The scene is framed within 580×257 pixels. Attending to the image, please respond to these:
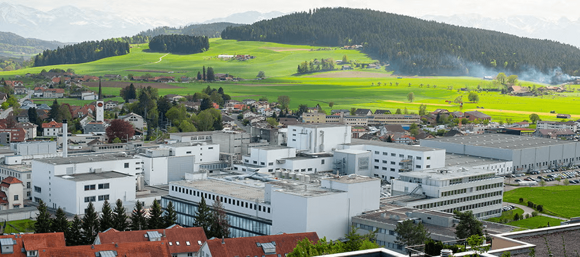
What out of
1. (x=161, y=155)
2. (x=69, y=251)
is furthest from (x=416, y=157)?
(x=69, y=251)

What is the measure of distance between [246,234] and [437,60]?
4818 inches

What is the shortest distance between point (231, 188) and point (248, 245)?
1019 cm

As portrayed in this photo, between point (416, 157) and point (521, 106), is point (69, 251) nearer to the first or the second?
point (416, 157)

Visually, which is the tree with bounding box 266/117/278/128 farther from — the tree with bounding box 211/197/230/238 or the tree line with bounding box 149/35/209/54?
the tree line with bounding box 149/35/209/54

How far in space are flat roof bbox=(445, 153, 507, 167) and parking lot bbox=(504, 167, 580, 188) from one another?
1.88 meters

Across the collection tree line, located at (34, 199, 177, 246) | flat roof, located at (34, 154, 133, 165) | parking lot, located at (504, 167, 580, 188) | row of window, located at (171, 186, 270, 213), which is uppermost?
flat roof, located at (34, 154, 133, 165)

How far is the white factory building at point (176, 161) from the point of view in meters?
44.9

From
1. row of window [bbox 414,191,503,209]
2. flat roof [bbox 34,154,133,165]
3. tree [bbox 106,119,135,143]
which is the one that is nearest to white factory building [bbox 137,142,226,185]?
flat roof [bbox 34,154,133,165]

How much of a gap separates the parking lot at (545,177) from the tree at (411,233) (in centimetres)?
2272

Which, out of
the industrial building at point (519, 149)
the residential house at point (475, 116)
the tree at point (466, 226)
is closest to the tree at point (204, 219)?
the tree at point (466, 226)

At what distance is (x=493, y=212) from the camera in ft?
123

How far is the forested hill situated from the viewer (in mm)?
148750

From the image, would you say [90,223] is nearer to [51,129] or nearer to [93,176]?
[93,176]

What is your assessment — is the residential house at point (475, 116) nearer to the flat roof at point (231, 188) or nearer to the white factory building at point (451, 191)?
the white factory building at point (451, 191)
